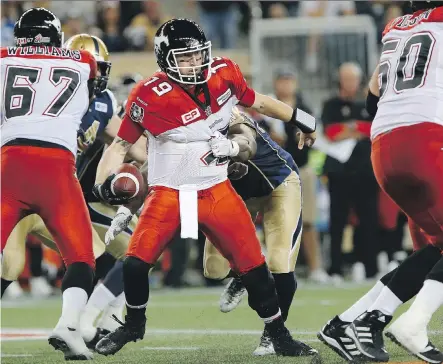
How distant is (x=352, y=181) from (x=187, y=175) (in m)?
5.03

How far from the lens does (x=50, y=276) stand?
35.9ft

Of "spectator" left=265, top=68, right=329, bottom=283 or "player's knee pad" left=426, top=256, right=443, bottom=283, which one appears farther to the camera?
"spectator" left=265, top=68, right=329, bottom=283

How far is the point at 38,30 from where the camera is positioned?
545 centimetres

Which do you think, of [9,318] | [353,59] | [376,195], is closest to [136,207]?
[9,318]

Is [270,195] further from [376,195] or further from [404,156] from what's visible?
[376,195]

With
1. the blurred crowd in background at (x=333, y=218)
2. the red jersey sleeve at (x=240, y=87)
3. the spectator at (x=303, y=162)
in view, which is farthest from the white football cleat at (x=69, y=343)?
the spectator at (x=303, y=162)

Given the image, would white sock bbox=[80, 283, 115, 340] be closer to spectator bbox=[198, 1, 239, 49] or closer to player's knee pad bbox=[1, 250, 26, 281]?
player's knee pad bbox=[1, 250, 26, 281]

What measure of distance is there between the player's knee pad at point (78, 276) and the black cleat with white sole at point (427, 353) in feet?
5.19

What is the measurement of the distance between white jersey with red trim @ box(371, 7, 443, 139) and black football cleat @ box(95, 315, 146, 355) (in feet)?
4.67

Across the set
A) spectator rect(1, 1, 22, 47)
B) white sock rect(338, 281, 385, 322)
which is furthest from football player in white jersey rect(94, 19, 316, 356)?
spectator rect(1, 1, 22, 47)

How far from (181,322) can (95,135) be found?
66.3 inches

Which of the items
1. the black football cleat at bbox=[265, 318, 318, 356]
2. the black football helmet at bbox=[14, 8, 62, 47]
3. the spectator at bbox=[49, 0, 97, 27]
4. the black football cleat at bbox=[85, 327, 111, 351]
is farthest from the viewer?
the spectator at bbox=[49, 0, 97, 27]

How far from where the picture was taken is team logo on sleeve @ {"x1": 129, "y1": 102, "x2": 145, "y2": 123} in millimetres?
5008

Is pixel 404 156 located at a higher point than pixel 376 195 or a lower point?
higher
